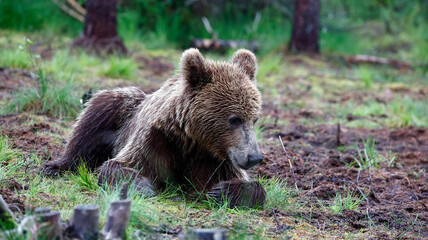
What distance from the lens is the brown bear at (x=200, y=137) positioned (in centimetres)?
376

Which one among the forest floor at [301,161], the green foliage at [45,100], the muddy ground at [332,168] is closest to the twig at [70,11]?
the forest floor at [301,161]

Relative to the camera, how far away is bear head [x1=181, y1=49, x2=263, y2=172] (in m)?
3.80

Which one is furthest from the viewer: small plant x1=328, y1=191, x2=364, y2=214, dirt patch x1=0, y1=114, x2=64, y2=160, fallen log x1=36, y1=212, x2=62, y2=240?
dirt patch x1=0, y1=114, x2=64, y2=160

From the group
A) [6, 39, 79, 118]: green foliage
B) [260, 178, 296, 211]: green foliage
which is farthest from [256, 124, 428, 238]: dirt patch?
[6, 39, 79, 118]: green foliage

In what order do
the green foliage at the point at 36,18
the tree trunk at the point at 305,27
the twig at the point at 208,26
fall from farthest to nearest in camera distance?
the tree trunk at the point at 305,27 < the twig at the point at 208,26 < the green foliage at the point at 36,18

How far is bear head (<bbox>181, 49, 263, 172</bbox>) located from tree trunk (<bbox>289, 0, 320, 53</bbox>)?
368 inches

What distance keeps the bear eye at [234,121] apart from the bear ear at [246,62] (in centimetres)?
55

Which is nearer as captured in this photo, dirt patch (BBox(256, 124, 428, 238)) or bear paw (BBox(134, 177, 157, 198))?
bear paw (BBox(134, 177, 157, 198))

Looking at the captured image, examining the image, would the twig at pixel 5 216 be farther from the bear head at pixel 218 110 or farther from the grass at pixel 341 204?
the grass at pixel 341 204

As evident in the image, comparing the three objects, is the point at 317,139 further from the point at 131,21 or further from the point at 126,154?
the point at 131,21

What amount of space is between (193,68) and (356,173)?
7.55 feet

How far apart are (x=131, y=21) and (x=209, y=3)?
2.30 meters

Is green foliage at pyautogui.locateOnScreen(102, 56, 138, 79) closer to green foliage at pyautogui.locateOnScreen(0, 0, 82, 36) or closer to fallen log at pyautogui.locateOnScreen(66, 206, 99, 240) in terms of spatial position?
green foliage at pyautogui.locateOnScreen(0, 0, 82, 36)

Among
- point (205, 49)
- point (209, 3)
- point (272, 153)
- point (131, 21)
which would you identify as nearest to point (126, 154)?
point (272, 153)
